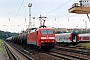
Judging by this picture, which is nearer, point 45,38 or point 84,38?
point 45,38

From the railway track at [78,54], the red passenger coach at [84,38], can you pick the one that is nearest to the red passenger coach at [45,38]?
the railway track at [78,54]

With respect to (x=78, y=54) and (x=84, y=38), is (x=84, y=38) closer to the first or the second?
(x=84, y=38)

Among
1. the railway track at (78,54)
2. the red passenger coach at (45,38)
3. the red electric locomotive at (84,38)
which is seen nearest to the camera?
the railway track at (78,54)

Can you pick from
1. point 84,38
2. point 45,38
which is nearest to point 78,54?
point 45,38

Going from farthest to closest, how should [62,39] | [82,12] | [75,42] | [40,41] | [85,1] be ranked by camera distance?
1. [62,39]
2. [75,42]
3. [82,12]
4. [85,1]
5. [40,41]

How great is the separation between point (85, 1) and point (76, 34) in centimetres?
1479

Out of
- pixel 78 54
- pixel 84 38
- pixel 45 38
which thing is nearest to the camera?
pixel 78 54

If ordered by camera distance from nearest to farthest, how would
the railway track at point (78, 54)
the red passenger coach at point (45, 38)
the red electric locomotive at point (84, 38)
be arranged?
the railway track at point (78, 54), the red passenger coach at point (45, 38), the red electric locomotive at point (84, 38)

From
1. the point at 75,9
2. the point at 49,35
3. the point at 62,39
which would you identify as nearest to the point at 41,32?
the point at 49,35

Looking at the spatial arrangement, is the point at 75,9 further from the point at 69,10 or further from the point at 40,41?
the point at 40,41

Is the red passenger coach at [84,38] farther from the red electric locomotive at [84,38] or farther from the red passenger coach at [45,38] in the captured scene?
the red passenger coach at [45,38]

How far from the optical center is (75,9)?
109 feet

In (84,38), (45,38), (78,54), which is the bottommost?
(78,54)

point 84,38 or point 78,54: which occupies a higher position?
point 84,38
